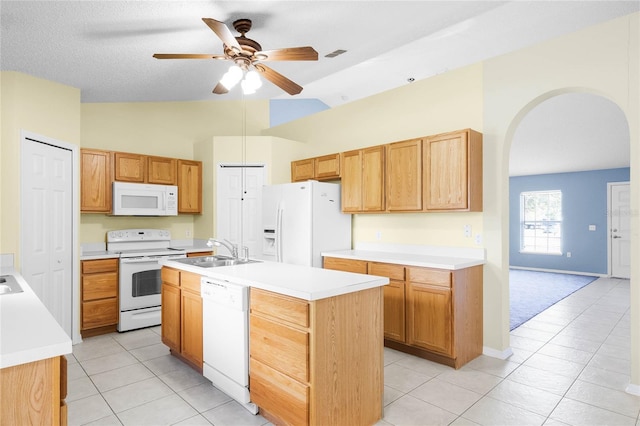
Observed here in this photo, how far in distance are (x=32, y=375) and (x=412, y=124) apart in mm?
3871

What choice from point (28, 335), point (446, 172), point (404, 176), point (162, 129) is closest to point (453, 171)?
point (446, 172)

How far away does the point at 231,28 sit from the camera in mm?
2754

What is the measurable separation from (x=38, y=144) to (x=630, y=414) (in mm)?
5229

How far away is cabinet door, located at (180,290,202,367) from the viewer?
2855 millimetres

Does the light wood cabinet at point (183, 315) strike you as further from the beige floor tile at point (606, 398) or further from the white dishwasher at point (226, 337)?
the beige floor tile at point (606, 398)

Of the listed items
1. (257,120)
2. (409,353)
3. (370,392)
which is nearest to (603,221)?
(409,353)

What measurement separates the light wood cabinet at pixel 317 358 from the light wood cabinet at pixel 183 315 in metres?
0.78

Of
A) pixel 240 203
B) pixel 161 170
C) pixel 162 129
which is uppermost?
pixel 162 129

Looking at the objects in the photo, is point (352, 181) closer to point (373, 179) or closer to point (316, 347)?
point (373, 179)

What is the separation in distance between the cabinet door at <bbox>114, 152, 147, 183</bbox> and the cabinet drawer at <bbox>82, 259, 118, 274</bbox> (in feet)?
3.59

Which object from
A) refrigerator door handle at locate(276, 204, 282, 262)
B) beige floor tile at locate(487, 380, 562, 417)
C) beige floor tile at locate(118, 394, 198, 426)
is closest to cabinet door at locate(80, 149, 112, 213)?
refrigerator door handle at locate(276, 204, 282, 262)

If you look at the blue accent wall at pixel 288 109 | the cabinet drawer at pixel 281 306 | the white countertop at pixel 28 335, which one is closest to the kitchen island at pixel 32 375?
the white countertop at pixel 28 335

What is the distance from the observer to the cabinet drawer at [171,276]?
316cm

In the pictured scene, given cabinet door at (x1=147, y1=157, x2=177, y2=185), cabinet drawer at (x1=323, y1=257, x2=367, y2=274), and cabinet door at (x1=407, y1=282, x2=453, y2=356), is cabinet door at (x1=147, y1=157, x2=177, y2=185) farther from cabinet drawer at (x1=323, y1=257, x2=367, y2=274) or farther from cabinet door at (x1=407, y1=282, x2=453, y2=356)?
cabinet door at (x1=407, y1=282, x2=453, y2=356)
